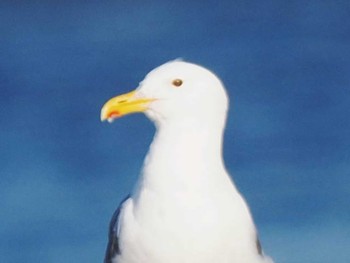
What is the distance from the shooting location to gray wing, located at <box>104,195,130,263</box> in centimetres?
461

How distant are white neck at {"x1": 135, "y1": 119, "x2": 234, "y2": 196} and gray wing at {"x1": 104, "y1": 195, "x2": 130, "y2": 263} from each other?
0.19m

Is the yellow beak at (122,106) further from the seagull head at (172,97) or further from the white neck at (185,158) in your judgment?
the white neck at (185,158)

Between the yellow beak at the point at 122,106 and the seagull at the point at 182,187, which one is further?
the yellow beak at the point at 122,106

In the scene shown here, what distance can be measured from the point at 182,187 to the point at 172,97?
314 mm

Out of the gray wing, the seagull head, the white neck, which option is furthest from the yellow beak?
the gray wing

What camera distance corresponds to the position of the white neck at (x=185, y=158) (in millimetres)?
4508

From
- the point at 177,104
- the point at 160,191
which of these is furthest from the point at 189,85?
the point at 160,191

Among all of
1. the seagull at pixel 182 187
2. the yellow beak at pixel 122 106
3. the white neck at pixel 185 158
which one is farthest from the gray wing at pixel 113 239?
the yellow beak at pixel 122 106

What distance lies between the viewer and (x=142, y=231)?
4.45m

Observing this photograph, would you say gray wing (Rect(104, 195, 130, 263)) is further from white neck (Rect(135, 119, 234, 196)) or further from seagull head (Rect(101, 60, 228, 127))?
seagull head (Rect(101, 60, 228, 127))

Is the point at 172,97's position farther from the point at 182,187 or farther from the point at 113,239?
the point at 113,239

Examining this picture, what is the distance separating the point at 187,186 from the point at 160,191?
0.31 feet

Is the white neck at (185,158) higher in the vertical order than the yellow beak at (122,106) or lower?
lower

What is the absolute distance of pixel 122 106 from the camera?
4.56 meters
